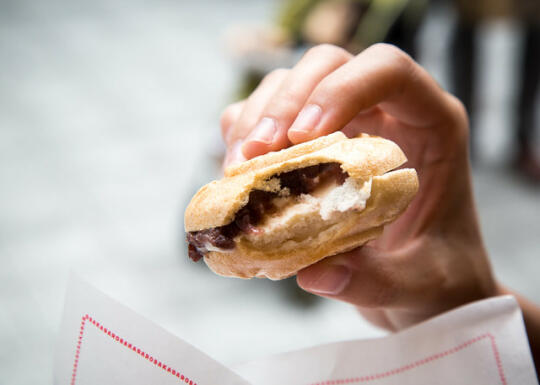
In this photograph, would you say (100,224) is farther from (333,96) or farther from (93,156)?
(333,96)

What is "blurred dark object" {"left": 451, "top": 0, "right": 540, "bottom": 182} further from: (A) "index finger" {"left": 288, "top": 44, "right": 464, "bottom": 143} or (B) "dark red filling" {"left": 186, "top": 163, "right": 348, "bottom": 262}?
(B) "dark red filling" {"left": 186, "top": 163, "right": 348, "bottom": 262}

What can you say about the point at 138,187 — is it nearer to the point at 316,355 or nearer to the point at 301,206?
the point at 316,355

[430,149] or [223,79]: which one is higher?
[223,79]

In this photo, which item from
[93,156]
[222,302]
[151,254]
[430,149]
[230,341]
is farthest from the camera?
[93,156]

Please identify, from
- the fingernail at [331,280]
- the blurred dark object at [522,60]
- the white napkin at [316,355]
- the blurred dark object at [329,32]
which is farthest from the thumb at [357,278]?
the blurred dark object at [522,60]

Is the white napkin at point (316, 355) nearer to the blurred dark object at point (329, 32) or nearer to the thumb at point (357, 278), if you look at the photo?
the thumb at point (357, 278)

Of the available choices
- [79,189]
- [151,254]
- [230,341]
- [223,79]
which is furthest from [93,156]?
[230,341]
